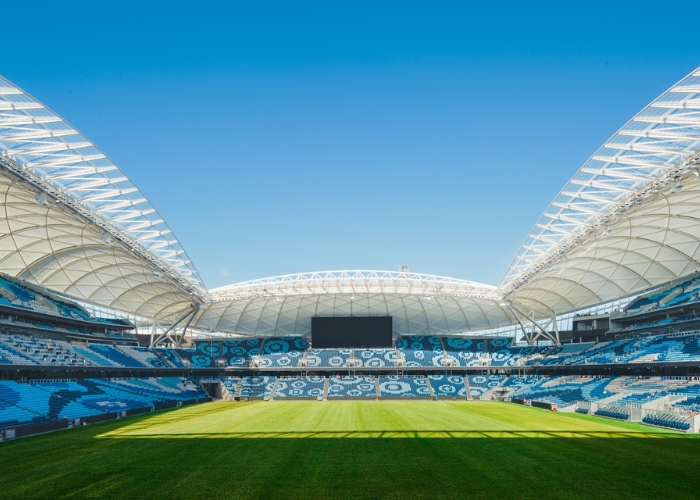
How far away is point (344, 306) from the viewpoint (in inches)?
3317

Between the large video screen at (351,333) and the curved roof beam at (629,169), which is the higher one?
the curved roof beam at (629,169)

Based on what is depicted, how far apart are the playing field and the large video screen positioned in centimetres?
4285

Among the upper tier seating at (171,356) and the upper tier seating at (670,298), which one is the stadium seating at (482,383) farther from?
the upper tier seating at (171,356)

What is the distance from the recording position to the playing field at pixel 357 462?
697 inches

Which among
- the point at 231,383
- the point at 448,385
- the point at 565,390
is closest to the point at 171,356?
the point at 231,383

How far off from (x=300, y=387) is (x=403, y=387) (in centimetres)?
1430

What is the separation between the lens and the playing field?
58.1 feet

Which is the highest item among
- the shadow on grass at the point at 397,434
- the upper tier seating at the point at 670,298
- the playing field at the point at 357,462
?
the upper tier seating at the point at 670,298

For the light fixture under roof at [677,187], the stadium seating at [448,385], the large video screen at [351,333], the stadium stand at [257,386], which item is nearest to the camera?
the light fixture under roof at [677,187]

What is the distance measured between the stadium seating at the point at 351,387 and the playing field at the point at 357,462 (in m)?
38.2

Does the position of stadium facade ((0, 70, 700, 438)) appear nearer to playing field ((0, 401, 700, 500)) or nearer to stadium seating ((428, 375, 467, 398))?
stadium seating ((428, 375, 467, 398))

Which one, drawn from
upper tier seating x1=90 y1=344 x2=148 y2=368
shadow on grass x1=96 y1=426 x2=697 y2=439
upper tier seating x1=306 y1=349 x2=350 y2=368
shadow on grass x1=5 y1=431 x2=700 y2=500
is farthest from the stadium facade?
shadow on grass x1=5 y1=431 x2=700 y2=500

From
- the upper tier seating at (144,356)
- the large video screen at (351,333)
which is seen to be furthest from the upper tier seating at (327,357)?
the upper tier seating at (144,356)

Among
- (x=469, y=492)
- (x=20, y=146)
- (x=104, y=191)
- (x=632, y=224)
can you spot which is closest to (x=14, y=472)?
(x=469, y=492)
